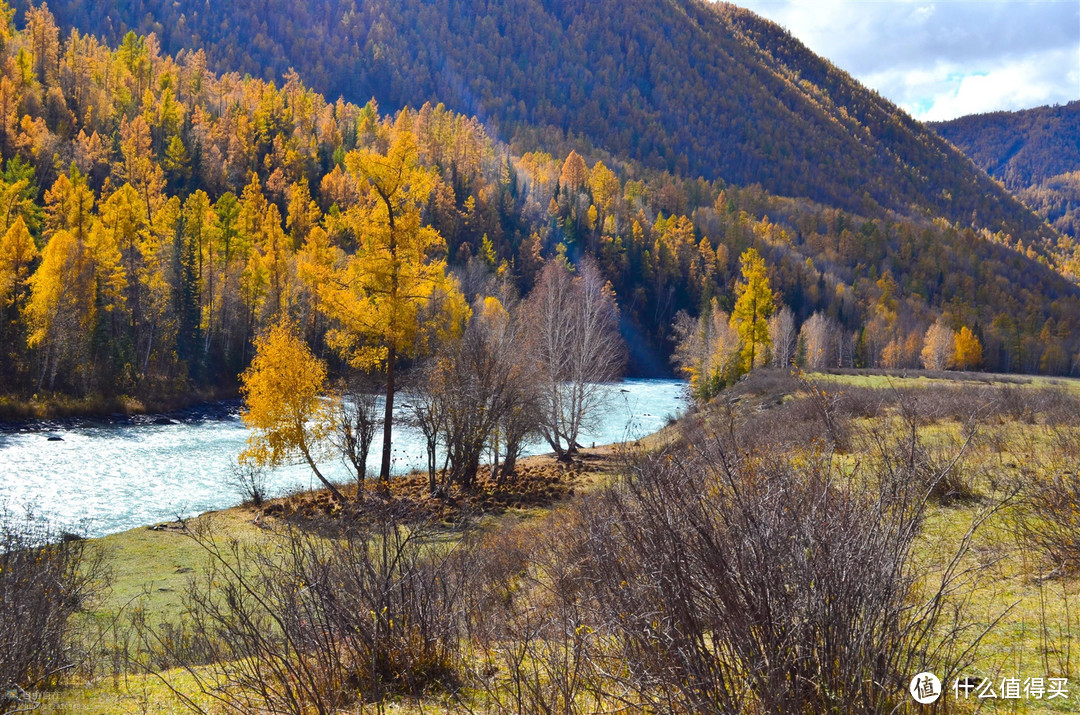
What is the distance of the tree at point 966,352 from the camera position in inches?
2943

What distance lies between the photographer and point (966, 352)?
250 feet

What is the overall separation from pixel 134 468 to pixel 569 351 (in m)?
17.8

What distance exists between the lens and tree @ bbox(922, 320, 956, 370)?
71625 mm

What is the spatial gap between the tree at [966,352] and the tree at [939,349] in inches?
24.2

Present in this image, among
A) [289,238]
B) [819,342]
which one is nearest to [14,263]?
[289,238]

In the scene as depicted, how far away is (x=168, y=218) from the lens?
49562 mm

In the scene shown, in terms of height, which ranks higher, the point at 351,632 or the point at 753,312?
the point at 753,312

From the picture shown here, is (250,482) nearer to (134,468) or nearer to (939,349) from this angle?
(134,468)

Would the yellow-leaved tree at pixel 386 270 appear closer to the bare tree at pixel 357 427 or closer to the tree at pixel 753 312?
the bare tree at pixel 357 427

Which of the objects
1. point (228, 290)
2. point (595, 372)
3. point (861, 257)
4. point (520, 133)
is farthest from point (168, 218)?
point (520, 133)

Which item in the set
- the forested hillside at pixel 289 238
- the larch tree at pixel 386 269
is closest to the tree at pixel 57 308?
the forested hillside at pixel 289 238

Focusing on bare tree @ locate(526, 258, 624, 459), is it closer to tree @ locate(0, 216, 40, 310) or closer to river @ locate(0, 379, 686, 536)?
river @ locate(0, 379, 686, 536)

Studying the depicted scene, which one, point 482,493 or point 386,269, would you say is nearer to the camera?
point 386,269

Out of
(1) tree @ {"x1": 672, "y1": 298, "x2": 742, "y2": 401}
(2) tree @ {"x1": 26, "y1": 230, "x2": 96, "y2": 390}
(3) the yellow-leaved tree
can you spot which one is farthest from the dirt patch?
(2) tree @ {"x1": 26, "y1": 230, "x2": 96, "y2": 390}
